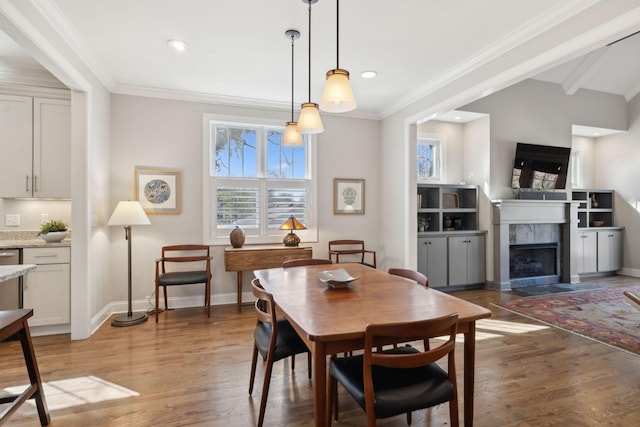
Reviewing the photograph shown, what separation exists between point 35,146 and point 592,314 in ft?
21.3

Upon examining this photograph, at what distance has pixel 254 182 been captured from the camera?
4.46 m

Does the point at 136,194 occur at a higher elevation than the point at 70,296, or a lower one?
higher

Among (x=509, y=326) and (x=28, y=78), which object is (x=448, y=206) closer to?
(x=509, y=326)

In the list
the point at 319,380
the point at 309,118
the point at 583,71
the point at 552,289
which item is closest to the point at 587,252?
the point at 552,289

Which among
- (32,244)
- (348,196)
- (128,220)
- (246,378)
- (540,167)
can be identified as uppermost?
(540,167)

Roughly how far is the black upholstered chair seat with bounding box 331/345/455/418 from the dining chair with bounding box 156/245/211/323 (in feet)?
8.22

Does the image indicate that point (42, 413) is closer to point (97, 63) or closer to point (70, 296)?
point (70, 296)

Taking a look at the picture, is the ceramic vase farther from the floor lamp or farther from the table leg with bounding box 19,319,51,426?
the table leg with bounding box 19,319,51,426

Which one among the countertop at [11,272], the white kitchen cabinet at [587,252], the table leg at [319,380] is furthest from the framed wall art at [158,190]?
the white kitchen cabinet at [587,252]

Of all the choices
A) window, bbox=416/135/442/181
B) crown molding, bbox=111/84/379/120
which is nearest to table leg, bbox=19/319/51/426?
crown molding, bbox=111/84/379/120

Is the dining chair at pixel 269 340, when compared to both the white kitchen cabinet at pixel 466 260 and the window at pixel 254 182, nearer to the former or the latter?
the window at pixel 254 182

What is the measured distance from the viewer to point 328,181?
4750 mm

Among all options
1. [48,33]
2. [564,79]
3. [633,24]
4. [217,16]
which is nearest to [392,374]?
[633,24]

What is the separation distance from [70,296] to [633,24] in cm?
502
